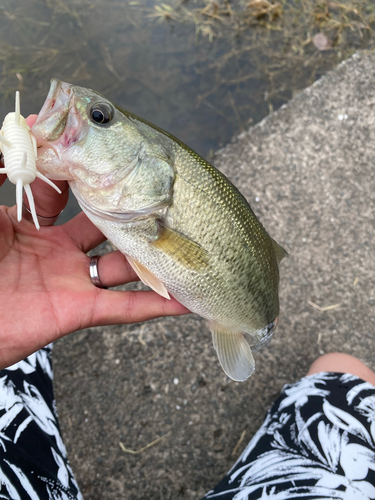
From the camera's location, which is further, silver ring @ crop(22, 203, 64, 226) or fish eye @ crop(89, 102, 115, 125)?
silver ring @ crop(22, 203, 64, 226)

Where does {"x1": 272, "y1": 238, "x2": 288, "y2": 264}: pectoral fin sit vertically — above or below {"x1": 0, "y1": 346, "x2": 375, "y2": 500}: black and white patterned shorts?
above

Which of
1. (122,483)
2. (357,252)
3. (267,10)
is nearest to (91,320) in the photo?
(122,483)

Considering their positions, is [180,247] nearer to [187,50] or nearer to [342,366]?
[342,366]

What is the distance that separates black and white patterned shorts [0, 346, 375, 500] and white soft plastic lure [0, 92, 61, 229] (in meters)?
1.05

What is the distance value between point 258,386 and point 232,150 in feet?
6.44

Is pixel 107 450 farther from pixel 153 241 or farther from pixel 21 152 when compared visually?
pixel 21 152

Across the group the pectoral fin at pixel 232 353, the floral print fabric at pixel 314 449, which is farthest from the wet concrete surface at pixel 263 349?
the pectoral fin at pixel 232 353

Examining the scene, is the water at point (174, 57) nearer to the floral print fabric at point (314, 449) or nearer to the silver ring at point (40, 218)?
the silver ring at point (40, 218)

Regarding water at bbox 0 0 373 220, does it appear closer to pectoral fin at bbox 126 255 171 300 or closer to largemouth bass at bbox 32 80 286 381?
largemouth bass at bbox 32 80 286 381

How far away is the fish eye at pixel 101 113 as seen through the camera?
4.56 feet

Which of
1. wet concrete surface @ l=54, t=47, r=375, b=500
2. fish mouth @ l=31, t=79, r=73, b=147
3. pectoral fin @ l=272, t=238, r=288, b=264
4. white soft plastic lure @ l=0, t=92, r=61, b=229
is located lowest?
wet concrete surface @ l=54, t=47, r=375, b=500

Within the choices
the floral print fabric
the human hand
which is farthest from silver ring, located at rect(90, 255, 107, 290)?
the floral print fabric

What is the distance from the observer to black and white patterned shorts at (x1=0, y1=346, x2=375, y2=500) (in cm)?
156

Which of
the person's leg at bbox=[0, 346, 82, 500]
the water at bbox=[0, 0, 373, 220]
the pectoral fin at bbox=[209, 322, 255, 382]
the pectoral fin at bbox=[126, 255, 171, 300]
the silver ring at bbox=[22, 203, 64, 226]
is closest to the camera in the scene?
the person's leg at bbox=[0, 346, 82, 500]
